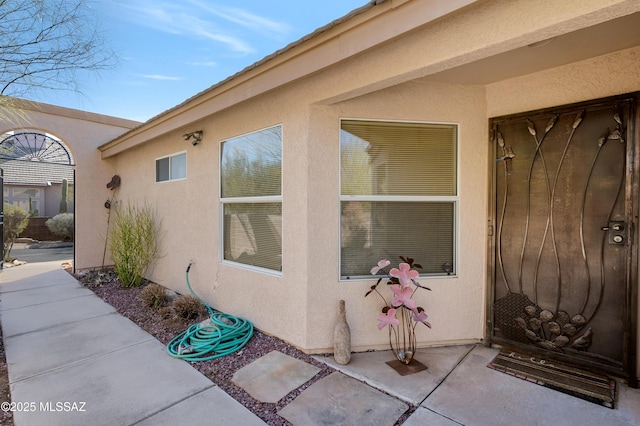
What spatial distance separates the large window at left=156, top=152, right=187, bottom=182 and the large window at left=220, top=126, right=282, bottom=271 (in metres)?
1.49

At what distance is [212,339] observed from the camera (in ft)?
12.8

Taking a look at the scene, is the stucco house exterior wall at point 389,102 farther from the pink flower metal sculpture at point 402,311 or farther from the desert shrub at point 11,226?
the desert shrub at point 11,226

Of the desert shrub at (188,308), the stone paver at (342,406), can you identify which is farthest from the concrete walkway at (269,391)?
the desert shrub at (188,308)

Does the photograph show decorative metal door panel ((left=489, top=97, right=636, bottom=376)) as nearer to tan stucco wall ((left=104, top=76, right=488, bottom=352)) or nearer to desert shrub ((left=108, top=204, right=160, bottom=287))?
tan stucco wall ((left=104, top=76, right=488, bottom=352))

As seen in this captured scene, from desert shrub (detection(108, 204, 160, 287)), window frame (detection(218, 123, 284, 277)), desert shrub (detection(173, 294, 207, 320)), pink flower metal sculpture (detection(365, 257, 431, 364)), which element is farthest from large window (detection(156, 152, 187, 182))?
pink flower metal sculpture (detection(365, 257, 431, 364))

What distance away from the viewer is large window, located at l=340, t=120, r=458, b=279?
3.73m

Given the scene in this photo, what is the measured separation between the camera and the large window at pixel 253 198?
4.15 m

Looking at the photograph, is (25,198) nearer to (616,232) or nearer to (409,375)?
(409,375)

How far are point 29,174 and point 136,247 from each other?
2132cm

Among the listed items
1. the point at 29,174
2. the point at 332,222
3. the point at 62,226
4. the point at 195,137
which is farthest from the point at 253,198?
the point at 29,174

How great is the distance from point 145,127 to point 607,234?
7797 mm

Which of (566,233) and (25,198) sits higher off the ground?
(25,198)

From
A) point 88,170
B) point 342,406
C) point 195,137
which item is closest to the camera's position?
point 342,406

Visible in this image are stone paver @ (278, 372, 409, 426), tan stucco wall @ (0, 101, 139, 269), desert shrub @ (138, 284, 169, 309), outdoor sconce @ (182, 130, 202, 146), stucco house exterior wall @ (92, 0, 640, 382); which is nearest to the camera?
stucco house exterior wall @ (92, 0, 640, 382)
